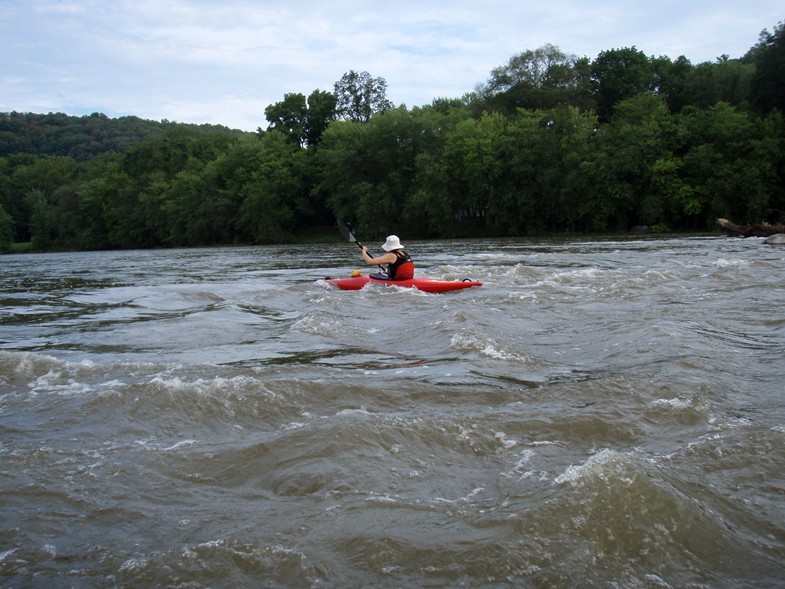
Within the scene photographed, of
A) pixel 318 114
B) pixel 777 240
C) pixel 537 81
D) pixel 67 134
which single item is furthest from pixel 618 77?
pixel 67 134

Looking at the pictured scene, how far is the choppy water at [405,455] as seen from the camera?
2736 millimetres

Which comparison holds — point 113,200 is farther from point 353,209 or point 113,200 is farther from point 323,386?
point 323,386

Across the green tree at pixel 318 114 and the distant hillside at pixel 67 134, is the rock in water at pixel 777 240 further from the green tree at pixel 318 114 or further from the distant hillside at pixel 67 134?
the distant hillside at pixel 67 134

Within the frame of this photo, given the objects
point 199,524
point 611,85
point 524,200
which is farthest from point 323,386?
point 611,85

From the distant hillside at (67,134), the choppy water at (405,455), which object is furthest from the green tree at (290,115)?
the choppy water at (405,455)

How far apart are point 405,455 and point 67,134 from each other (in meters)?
131

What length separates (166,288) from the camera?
15.0 m

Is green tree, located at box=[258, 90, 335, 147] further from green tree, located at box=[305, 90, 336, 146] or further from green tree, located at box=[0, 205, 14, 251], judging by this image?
green tree, located at box=[0, 205, 14, 251]

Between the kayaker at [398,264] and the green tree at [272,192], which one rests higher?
the green tree at [272,192]

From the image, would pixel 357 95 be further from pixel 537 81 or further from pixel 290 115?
pixel 537 81

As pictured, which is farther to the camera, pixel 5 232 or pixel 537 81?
pixel 5 232

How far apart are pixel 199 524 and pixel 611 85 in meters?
51.8

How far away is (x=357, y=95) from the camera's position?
6450 centimetres

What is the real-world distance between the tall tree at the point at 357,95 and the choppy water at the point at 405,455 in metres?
59.4
